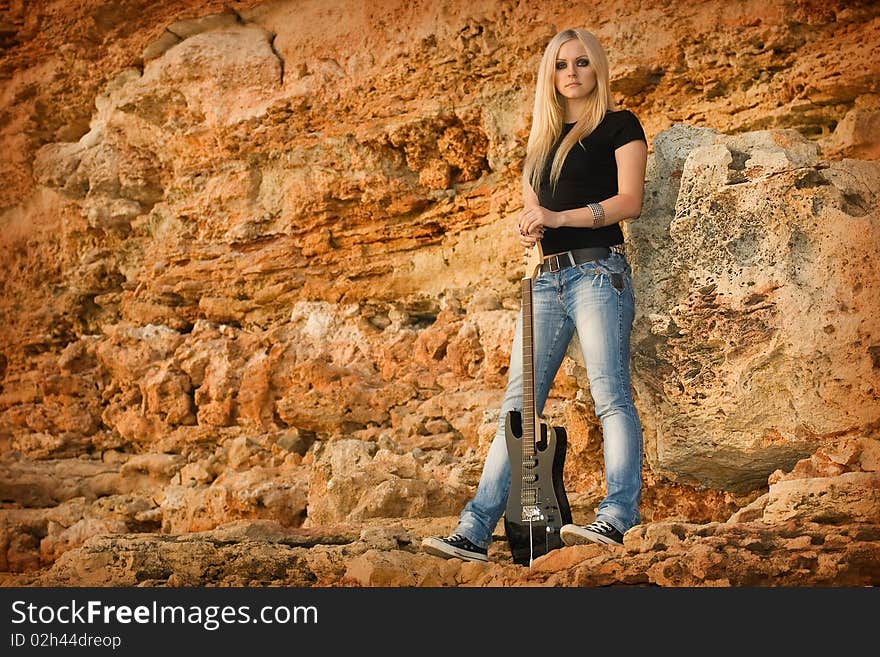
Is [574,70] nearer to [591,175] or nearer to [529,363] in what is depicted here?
[591,175]

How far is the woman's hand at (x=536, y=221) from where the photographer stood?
424cm

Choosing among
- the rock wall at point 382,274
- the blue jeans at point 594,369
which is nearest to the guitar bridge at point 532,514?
the blue jeans at point 594,369

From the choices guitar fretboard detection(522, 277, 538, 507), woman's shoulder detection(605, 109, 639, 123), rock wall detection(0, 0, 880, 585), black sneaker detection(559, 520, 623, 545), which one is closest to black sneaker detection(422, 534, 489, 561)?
rock wall detection(0, 0, 880, 585)

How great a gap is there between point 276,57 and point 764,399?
14.5ft

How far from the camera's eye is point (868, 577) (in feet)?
12.1

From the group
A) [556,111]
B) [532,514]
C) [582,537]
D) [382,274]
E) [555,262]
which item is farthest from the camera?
[382,274]

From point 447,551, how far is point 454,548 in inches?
1.0

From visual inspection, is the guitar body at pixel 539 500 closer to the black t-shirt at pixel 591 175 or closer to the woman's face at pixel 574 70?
the black t-shirt at pixel 591 175

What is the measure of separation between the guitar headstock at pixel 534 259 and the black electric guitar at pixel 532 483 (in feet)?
1.00

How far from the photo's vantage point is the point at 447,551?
4.14 meters

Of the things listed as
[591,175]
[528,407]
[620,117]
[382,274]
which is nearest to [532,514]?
[528,407]

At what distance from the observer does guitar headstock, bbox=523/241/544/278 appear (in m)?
4.36

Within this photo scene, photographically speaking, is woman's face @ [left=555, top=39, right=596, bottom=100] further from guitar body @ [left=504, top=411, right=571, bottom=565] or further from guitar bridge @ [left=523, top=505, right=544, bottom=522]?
guitar bridge @ [left=523, top=505, right=544, bottom=522]

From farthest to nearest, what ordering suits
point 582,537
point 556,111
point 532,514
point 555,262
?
point 556,111
point 555,262
point 532,514
point 582,537
